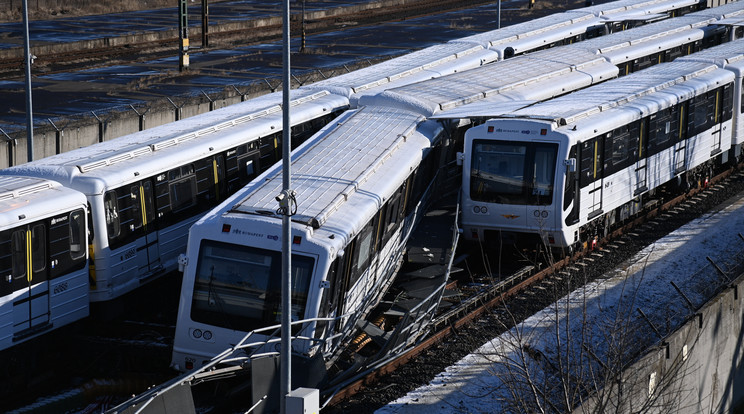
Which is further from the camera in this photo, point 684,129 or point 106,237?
point 684,129

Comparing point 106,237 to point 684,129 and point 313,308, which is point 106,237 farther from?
point 684,129

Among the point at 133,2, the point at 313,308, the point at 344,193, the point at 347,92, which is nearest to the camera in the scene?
the point at 313,308

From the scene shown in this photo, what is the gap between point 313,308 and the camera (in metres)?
16.6

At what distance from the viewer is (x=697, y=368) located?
19.3 m

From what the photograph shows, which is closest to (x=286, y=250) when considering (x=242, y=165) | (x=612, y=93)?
(x=242, y=165)

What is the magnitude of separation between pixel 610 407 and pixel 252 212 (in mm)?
6185

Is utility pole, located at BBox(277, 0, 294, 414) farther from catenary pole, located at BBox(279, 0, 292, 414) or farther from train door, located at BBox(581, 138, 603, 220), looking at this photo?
train door, located at BBox(581, 138, 603, 220)

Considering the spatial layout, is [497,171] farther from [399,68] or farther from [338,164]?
[399,68]

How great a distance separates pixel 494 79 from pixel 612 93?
152 inches

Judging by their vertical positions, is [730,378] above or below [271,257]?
below

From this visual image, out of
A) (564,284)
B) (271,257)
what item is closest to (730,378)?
(564,284)

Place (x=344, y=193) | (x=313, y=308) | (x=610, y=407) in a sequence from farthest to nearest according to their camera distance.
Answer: (x=344, y=193), (x=313, y=308), (x=610, y=407)

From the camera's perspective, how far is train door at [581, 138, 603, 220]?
23406mm

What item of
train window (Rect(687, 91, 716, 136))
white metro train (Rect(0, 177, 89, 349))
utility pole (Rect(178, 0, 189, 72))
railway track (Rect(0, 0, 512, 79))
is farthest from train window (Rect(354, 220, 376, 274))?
railway track (Rect(0, 0, 512, 79))
